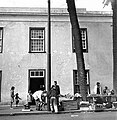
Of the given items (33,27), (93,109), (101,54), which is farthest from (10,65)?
(93,109)

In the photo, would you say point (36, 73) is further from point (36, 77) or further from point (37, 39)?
point (37, 39)

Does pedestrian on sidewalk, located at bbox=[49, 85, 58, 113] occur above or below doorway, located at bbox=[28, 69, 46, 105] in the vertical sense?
below

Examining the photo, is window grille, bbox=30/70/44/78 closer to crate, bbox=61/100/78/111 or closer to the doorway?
the doorway

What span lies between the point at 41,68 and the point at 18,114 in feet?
23.5

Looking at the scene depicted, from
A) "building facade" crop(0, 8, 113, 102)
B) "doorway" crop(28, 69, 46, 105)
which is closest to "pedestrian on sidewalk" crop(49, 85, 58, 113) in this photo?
"building facade" crop(0, 8, 113, 102)

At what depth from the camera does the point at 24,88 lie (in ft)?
67.1

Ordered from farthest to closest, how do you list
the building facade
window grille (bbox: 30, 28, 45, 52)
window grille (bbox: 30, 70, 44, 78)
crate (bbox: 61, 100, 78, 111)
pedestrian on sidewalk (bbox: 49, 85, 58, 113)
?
1. window grille (bbox: 30, 28, 45, 52)
2. window grille (bbox: 30, 70, 44, 78)
3. the building facade
4. crate (bbox: 61, 100, 78, 111)
5. pedestrian on sidewalk (bbox: 49, 85, 58, 113)

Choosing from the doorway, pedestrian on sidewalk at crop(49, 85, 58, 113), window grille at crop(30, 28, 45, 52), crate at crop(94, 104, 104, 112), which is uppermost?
window grille at crop(30, 28, 45, 52)

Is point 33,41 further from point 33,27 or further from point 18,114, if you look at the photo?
point 18,114

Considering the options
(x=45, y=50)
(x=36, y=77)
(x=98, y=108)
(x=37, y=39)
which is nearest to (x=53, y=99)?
(x=98, y=108)

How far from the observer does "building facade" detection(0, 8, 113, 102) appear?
20484mm

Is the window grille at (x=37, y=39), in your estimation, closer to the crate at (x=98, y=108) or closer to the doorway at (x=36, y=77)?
the doorway at (x=36, y=77)

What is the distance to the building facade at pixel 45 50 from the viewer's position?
67.2 feet

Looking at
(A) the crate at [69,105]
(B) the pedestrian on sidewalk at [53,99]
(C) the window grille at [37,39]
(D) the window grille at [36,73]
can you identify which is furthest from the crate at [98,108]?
(C) the window grille at [37,39]
